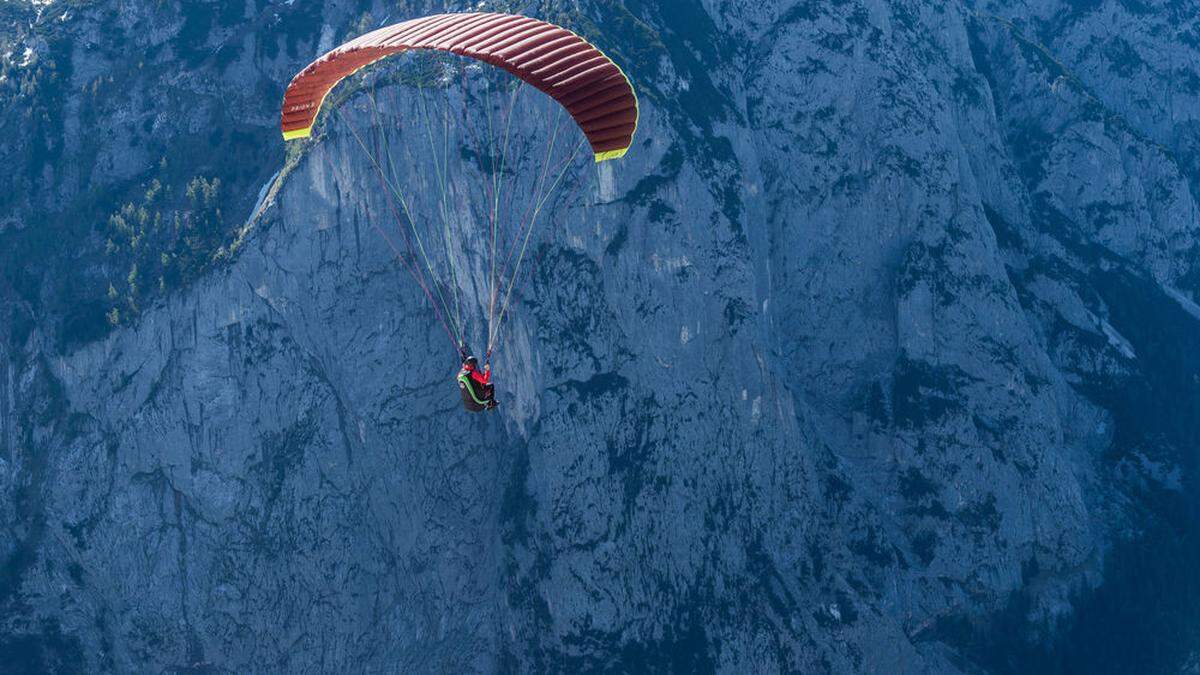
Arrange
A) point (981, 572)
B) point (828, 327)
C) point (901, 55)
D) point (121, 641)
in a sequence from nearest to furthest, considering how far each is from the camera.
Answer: point (121, 641)
point (981, 572)
point (828, 327)
point (901, 55)

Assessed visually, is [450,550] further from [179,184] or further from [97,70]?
[97,70]

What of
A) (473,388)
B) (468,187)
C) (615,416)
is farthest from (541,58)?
(615,416)

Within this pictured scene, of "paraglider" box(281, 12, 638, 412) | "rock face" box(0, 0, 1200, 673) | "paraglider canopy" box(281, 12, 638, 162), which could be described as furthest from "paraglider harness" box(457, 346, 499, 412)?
"rock face" box(0, 0, 1200, 673)

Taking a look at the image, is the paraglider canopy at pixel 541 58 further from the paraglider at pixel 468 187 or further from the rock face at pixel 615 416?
the rock face at pixel 615 416

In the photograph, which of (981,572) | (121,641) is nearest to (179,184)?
(121,641)

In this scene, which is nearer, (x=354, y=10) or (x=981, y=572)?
(x=981, y=572)

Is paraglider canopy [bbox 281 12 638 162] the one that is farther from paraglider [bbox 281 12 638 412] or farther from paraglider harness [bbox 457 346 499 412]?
paraglider [bbox 281 12 638 412]

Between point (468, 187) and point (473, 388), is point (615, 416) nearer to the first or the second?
point (468, 187)
